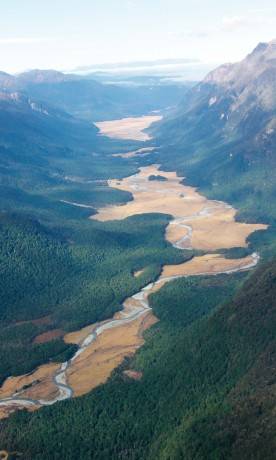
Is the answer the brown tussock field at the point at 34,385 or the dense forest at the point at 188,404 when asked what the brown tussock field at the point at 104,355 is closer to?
the brown tussock field at the point at 34,385

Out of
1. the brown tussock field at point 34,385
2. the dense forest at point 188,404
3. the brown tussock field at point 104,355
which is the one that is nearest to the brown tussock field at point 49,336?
the brown tussock field at point 104,355

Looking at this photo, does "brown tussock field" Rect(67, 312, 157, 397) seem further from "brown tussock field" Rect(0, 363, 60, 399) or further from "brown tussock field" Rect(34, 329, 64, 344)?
"brown tussock field" Rect(34, 329, 64, 344)

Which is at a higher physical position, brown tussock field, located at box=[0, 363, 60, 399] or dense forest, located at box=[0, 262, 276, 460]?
dense forest, located at box=[0, 262, 276, 460]

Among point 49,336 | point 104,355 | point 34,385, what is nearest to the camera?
point 34,385

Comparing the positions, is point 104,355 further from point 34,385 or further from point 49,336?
point 49,336

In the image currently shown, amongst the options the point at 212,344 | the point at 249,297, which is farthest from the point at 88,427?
the point at 249,297

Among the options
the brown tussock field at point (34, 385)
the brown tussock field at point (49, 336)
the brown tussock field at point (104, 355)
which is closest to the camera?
the brown tussock field at point (34, 385)

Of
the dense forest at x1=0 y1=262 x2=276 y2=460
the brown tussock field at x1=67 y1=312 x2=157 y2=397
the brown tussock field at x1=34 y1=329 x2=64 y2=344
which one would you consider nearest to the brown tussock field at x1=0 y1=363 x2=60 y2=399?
the brown tussock field at x1=67 y1=312 x2=157 y2=397

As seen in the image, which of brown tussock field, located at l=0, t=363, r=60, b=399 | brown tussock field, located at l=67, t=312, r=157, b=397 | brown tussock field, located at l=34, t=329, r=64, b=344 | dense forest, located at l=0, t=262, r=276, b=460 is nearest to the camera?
dense forest, located at l=0, t=262, r=276, b=460

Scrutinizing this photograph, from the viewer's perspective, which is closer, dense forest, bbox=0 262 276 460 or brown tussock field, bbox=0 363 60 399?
dense forest, bbox=0 262 276 460

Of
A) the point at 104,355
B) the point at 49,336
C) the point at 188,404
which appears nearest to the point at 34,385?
the point at 104,355

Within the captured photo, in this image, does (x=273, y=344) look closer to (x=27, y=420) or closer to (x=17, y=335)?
(x=27, y=420)

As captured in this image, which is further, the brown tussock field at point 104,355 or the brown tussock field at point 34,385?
the brown tussock field at point 104,355
